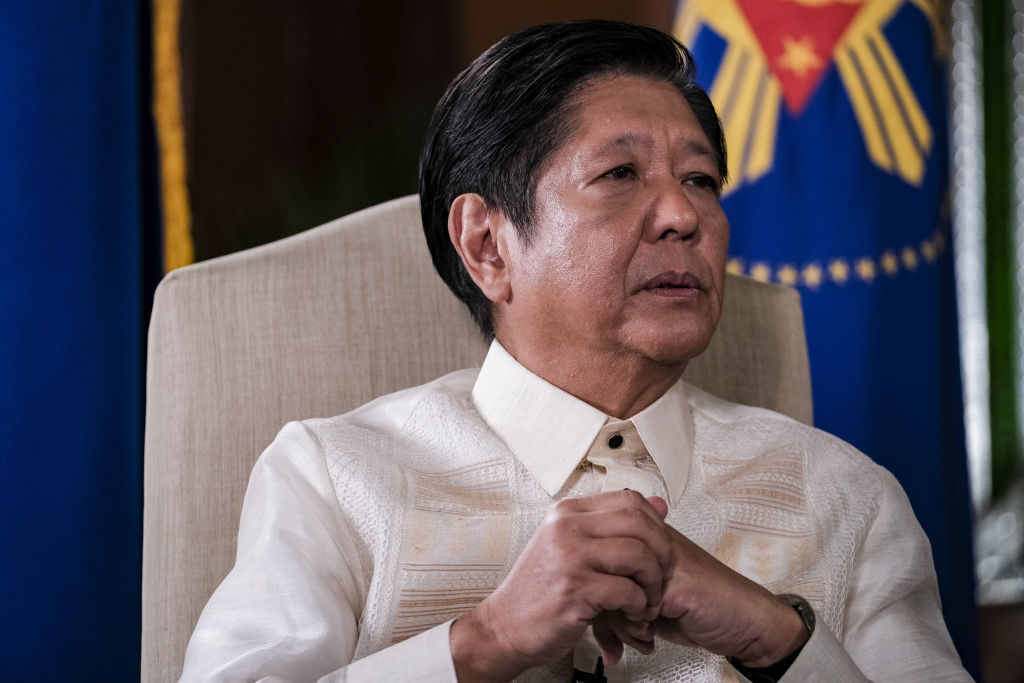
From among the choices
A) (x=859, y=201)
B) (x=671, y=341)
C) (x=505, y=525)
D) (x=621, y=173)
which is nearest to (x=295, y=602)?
(x=505, y=525)

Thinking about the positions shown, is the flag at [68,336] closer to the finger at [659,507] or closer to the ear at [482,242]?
the ear at [482,242]

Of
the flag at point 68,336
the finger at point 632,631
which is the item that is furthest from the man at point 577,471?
the flag at point 68,336

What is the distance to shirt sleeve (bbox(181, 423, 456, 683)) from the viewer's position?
975mm

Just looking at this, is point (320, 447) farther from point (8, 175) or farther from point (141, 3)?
point (141, 3)

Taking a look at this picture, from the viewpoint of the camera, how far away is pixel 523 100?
1.22 metres

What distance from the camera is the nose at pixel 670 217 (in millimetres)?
1156

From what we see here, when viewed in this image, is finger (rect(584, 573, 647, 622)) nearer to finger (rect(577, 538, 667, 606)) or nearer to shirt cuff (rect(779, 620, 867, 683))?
finger (rect(577, 538, 667, 606))

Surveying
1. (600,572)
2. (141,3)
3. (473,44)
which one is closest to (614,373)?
(600,572)

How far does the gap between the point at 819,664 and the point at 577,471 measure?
33 cm

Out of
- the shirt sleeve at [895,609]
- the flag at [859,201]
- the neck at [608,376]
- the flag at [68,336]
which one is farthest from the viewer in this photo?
the flag at [859,201]

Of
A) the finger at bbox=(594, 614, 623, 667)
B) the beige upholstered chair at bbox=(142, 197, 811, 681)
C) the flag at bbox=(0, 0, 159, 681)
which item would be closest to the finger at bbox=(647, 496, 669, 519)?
the finger at bbox=(594, 614, 623, 667)

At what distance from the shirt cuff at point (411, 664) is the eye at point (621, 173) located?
0.52 m

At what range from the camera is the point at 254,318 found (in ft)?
4.57

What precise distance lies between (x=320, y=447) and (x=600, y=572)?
378 mm
